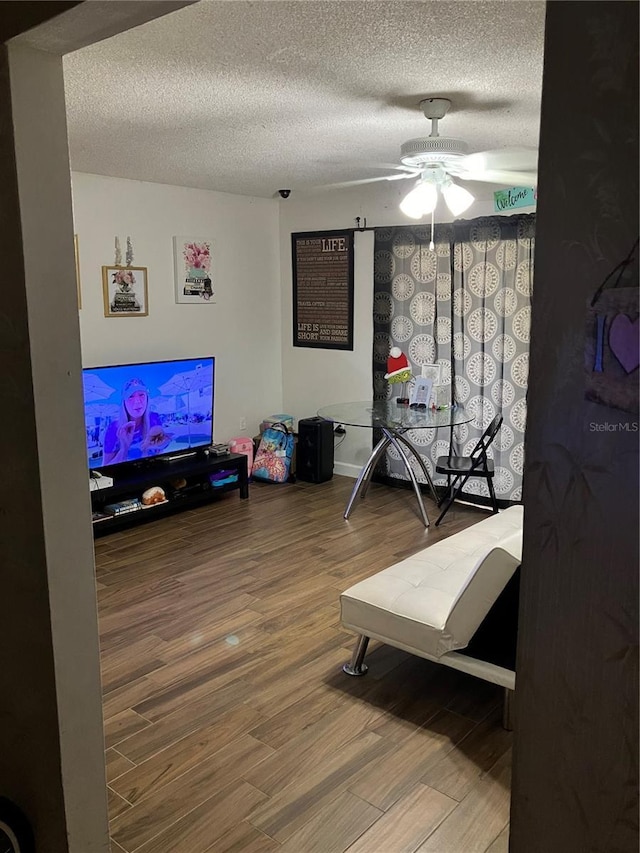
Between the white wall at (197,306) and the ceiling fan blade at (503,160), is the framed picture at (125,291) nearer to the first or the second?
the white wall at (197,306)

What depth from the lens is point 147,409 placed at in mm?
5098

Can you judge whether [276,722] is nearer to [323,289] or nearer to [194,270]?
[194,270]

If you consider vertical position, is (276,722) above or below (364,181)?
below

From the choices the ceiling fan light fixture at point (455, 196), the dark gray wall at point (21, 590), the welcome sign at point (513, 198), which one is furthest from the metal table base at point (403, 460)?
the dark gray wall at point (21, 590)

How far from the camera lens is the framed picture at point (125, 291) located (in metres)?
5.09

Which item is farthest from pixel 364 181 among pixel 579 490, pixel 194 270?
pixel 579 490

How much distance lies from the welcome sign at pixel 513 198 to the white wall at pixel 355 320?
0.45 meters

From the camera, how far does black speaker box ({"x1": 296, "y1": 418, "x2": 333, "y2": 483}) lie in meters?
5.94

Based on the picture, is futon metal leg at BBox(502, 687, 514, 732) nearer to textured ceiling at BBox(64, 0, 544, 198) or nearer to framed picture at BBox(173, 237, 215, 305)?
textured ceiling at BBox(64, 0, 544, 198)

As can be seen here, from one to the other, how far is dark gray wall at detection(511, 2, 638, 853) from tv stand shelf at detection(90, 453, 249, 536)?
4.07 metres

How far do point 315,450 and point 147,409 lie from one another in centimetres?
150

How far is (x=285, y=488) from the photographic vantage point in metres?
5.92

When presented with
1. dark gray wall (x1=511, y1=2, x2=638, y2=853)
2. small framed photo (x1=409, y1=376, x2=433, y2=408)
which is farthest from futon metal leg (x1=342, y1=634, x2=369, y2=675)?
small framed photo (x1=409, y1=376, x2=433, y2=408)

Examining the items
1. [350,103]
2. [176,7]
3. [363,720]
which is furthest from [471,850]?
[350,103]
